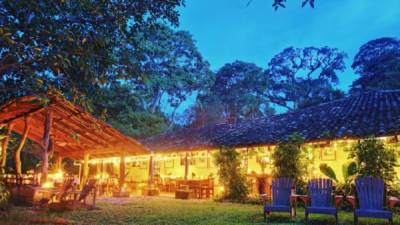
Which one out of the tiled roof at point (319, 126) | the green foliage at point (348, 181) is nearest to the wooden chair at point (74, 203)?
the tiled roof at point (319, 126)

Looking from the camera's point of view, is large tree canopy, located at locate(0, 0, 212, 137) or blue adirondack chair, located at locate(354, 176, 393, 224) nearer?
large tree canopy, located at locate(0, 0, 212, 137)

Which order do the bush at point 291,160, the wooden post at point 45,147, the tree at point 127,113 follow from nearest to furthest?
the wooden post at point 45,147, the bush at point 291,160, the tree at point 127,113

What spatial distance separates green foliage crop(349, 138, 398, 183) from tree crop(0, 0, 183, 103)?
6078 millimetres

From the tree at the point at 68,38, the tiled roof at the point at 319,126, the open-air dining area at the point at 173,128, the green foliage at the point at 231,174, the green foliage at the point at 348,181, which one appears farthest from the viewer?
the green foliage at the point at 231,174

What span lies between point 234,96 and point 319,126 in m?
20.9

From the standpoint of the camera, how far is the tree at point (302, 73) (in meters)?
37.0

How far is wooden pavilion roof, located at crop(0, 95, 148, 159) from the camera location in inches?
460

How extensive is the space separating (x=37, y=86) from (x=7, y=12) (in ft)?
4.12

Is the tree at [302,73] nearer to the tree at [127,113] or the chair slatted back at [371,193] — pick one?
the tree at [127,113]

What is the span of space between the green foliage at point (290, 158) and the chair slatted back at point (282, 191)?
334 cm

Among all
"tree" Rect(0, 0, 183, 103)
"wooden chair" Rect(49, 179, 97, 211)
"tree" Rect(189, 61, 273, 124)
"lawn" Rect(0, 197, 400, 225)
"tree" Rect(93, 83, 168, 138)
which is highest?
"tree" Rect(189, 61, 273, 124)

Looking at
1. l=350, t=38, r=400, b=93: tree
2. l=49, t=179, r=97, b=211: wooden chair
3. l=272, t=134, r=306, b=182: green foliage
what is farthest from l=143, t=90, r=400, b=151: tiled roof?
l=350, t=38, r=400, b=93: tree

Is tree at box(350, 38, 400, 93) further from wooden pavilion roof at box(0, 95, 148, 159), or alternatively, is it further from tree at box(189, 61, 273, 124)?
wooden pavilion roof at box(0, 95, 148, 159)

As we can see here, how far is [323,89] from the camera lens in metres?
35.7
